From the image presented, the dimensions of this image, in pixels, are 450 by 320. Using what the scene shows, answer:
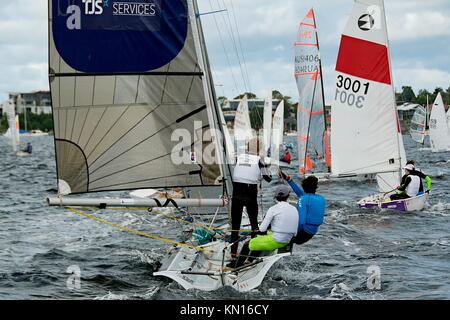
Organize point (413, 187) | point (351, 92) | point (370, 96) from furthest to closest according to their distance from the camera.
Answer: point (351, 92) < point (370, 96) < point (413, 187)

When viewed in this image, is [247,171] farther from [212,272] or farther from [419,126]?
[419,126]

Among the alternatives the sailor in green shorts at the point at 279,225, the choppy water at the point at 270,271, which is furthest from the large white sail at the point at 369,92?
the sailor in green shorts at the point at 279,225

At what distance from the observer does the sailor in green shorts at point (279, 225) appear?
347 inches

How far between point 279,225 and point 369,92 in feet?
31.2

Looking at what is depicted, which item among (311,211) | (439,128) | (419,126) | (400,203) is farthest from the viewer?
(419,126)

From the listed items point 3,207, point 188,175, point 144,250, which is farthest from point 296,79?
point 188,175

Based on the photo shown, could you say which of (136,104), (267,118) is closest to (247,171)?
(136,104)

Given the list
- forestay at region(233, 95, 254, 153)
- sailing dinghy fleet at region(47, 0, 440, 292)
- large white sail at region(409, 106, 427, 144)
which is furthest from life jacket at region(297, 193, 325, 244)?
large white sail at region(409, 106, 427, 144)

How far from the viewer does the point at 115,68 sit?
9.54m

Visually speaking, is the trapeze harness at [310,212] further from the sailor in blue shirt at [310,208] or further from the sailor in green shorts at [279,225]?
the sailor in green shorts at [279,225]

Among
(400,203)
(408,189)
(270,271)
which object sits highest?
(408,189)

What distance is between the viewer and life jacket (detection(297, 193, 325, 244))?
904cm

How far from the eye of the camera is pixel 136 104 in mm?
9648

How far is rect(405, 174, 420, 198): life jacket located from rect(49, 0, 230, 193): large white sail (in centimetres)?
773
